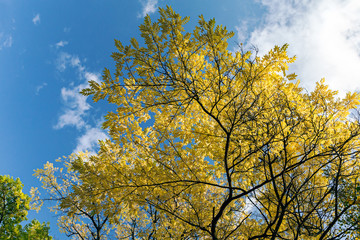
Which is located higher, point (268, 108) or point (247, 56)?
point (247, 56)

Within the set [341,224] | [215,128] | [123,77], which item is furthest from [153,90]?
[341,224]

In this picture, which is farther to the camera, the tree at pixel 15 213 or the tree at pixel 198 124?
the tree at pixel 15 213

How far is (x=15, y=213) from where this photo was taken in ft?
33.8

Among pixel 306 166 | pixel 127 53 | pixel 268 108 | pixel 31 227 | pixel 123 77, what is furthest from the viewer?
pixel 31 227

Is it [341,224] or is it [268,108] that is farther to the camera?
[341,224]

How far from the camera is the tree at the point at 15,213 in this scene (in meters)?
9.70

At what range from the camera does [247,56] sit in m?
3.61

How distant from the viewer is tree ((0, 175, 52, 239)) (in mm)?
9703

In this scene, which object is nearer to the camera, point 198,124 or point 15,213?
point 198,124

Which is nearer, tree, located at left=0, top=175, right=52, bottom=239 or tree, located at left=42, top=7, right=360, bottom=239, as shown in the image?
tree, located at left=42, top=7, right=360, bottom=239

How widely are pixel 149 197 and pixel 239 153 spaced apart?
1.92m

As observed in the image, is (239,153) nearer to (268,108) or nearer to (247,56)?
(268,108)

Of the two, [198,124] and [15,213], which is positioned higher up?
[15,213]

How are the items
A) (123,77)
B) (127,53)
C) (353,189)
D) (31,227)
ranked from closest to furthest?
(127,53)
(123,77)
(353,189)
(31,227)
